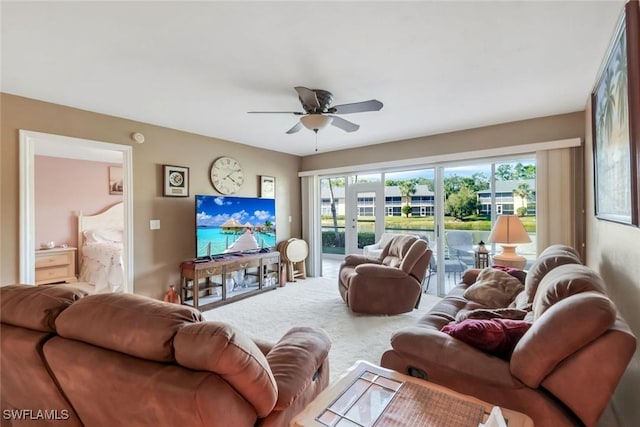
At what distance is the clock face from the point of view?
4488 millimetres

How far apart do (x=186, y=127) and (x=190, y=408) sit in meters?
3.79

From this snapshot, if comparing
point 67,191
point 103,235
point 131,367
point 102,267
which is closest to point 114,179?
point 67,191

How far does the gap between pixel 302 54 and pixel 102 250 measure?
15.6ft

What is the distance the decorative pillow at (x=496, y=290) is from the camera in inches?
96.1

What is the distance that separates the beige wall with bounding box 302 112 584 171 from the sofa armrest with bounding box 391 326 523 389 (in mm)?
3262

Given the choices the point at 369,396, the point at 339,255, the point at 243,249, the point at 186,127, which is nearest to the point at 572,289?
the point at 369,396

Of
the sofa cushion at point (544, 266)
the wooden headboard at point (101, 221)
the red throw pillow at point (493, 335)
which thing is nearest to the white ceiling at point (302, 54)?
the sofa cushion at point (544, 266)

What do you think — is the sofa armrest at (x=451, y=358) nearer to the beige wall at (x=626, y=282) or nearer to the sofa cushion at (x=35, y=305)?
the beige wall at (x=626, y=282)

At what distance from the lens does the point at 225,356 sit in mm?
882

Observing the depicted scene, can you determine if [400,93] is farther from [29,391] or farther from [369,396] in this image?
[29,391]

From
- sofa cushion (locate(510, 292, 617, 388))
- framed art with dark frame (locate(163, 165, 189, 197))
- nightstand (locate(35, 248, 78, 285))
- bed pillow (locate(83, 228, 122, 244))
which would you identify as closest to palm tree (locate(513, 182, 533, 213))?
sofa cushion (locate(510, 292, 617, 388))

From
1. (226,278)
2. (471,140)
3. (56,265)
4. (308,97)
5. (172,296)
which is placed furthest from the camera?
(56,265)

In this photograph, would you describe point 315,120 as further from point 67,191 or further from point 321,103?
point 67,191

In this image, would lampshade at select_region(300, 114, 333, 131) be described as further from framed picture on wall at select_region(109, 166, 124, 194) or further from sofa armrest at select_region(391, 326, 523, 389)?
framed picture on wall at select_region(109, 166, 124, 194)
